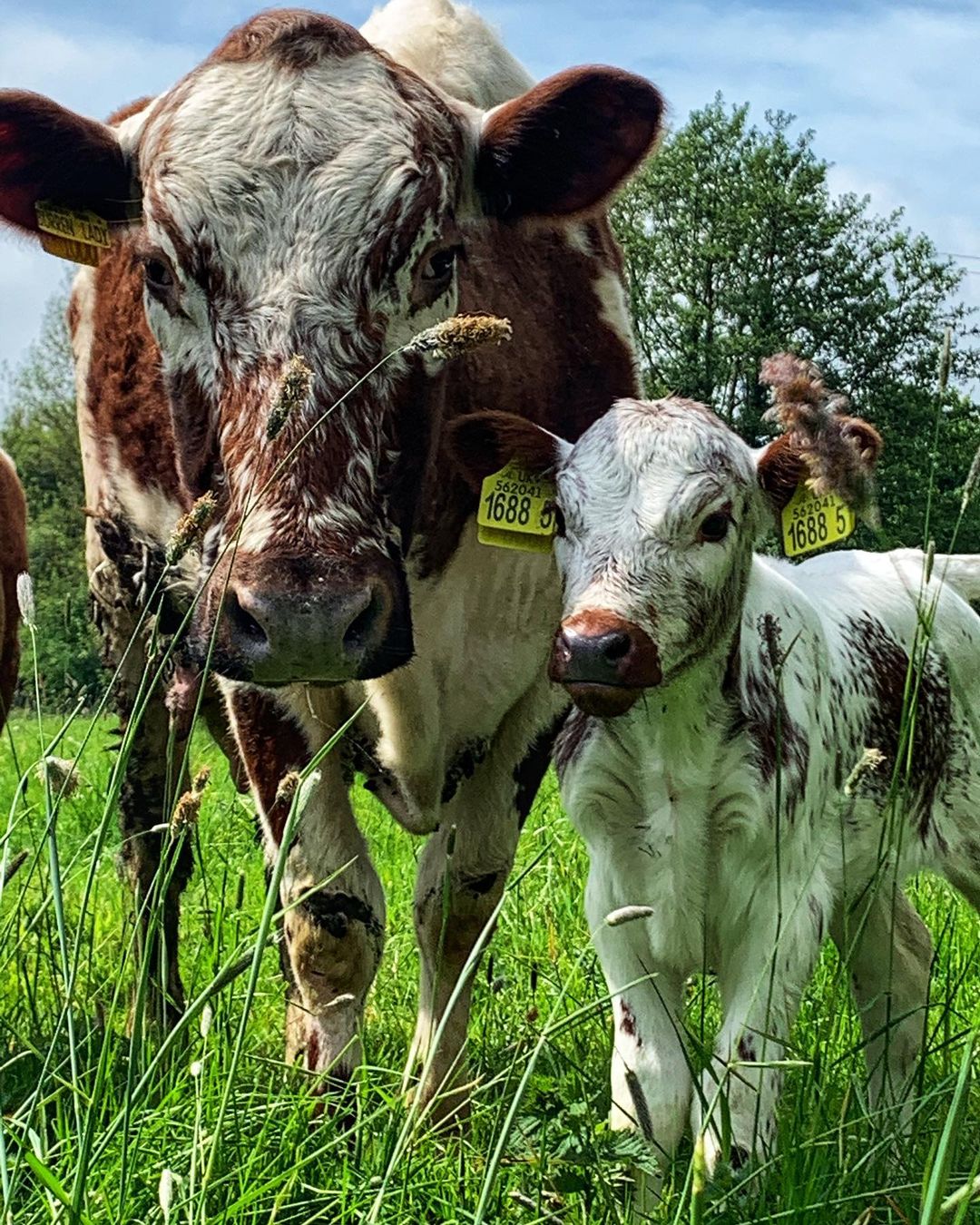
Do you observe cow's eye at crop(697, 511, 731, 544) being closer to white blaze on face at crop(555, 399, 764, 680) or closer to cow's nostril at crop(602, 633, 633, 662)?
white blaze on face at crop(555, 399, 764, 680)

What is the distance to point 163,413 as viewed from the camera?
5137 millimetres

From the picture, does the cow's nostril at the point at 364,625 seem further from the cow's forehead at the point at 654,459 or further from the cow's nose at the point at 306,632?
the cow's forehead at the point at 654,459

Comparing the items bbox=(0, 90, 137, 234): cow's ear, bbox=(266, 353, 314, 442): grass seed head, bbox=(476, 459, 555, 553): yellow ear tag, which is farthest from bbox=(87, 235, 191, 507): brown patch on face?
bbox=(266, 353, 314, 442): grass seed head

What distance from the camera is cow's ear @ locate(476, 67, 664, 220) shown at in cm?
427

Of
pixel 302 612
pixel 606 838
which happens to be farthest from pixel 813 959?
pixel 302 612

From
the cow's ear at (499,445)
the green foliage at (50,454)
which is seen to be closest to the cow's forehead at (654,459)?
the cow's ear at (499,445)

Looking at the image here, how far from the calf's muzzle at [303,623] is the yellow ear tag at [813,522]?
97cm

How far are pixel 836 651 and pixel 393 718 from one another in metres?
1.32

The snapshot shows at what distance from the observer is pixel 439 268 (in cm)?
401

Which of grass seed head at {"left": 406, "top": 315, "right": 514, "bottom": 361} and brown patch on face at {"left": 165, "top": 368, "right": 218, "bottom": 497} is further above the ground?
grass seed head at {"left": 406, "top": 315, "right": 514, "bottom": 361}

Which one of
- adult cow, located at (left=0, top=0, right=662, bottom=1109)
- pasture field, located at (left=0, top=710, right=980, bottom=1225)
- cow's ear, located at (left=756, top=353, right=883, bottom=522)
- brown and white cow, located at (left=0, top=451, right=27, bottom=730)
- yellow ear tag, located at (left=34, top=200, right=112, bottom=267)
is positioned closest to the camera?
pasture field, located at (left=0, top=710, right=980, bottom=1225)

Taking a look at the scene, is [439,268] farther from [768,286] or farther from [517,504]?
[768,286]

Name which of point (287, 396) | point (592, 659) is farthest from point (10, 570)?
point (287, 396)

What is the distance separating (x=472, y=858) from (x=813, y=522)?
5.30 feet
